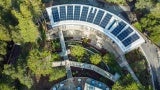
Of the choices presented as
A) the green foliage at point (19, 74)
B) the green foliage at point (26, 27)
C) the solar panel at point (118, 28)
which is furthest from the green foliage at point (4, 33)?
the solar panel at point (118, 28)

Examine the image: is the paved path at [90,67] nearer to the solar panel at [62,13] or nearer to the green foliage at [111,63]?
the green foliage at [111,63]

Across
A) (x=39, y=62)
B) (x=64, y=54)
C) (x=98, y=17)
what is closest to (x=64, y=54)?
(x=64, y=54)

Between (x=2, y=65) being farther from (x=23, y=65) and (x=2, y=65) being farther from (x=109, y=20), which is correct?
(x=109, y=20)

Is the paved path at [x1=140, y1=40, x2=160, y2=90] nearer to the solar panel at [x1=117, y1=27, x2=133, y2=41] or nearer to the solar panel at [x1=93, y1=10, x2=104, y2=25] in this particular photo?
the solar panel at [x1=117, y1=27, x2=133, y2=41]

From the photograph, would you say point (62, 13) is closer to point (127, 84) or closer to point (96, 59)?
point (96, 59)

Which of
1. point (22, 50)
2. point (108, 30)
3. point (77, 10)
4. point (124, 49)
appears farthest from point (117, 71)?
point (22, 50)
